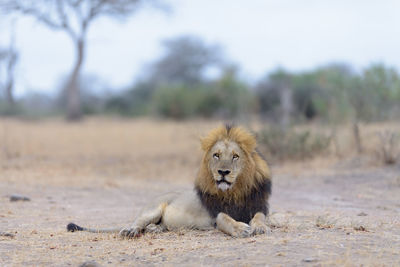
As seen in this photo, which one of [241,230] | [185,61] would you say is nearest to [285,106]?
[241,230]

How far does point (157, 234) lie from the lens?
520cm

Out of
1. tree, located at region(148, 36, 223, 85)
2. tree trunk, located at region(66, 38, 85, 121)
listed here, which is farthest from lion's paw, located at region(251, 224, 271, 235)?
tree, located at region(148, 36, 223, 85)

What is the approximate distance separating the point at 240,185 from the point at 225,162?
0.25 meters

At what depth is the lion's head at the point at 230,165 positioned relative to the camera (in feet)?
16.0

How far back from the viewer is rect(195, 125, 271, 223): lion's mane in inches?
196

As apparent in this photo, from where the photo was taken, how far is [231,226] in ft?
15.6

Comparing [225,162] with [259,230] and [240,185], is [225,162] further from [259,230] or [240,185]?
[259,230]

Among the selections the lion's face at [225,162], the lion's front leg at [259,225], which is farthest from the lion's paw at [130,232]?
the lion's front leg at [259,225]

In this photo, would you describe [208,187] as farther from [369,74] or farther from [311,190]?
[369,74]

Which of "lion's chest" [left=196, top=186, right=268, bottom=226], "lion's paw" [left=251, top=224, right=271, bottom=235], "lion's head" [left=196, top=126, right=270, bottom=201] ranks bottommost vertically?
"lion's paw" [left=251, top=224, right=271, bottom=235]

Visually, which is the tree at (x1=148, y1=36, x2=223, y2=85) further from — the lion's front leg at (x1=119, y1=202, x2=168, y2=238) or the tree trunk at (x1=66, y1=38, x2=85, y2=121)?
the lion's front leg at (x1=119, y1=202, x2=168, y2=238)

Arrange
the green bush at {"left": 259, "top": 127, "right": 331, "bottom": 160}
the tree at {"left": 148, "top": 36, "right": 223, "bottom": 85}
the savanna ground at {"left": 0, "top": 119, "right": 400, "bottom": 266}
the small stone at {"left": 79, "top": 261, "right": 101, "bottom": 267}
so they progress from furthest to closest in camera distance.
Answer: the tree at {"left": 148, "top": 36, "right": 223, "bottom": 85}
the green bush at {"left": 259, "top": 127, "right": 331, "bottom": 160}
the savanna ground at {"left": 0, "top": 119, "right": 400, "bottom": 266}
the small stone at {"left": 79, "top": 261, "right": 101, "bottom": 267}

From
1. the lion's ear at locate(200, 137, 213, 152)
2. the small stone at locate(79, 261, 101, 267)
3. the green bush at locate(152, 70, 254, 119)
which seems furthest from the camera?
the green bush at locate(152, 70, 254, 119)

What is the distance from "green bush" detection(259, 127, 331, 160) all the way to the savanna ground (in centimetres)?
29
